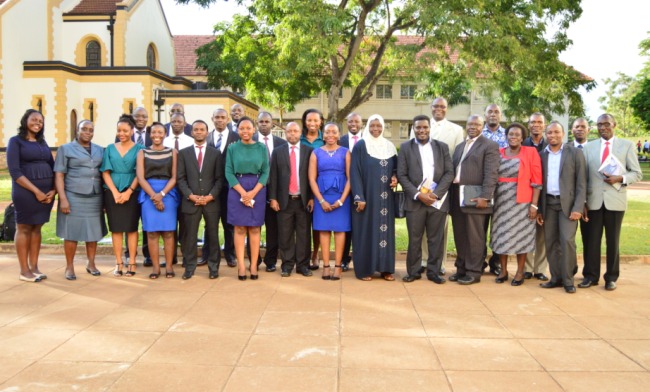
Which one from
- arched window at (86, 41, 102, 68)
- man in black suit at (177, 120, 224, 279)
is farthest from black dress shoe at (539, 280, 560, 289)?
arched window at (86, 41, 102, 68)

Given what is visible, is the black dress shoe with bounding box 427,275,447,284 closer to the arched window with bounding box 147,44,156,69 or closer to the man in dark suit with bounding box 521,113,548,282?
the man in dark suit with bounding box 521,113,548,282

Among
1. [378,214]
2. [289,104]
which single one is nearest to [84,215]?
[378,214]

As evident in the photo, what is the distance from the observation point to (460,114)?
52250 millimetres

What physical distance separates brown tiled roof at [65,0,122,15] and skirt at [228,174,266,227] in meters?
29.3

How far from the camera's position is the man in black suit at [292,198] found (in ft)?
26.2

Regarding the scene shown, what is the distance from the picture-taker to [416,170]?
304 inches

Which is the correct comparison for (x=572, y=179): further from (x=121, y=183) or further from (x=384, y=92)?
(x=384, y=92)

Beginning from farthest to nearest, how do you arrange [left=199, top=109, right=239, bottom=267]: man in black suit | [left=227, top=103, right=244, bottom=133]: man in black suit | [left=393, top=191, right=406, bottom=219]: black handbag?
[left=227, top=103, right=244, bottom=133]: man in black suit, [left=199, top=109, right=239, bottom=267]: man in black suit, [left=393, top=191, right=406, bottom=219]: black handbag

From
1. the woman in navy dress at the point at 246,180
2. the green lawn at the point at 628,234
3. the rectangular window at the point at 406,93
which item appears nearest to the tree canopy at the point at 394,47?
the green lawn at the point at 628,234

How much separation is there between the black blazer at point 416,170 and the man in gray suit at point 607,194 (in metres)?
1.66

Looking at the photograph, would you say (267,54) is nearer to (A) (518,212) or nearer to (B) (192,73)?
(A) (518,212)

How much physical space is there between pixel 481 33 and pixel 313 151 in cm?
1395

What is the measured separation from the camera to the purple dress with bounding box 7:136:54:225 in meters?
7.30

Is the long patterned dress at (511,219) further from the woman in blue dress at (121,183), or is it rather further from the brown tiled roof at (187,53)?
the brown tiled roof at (187,53)
